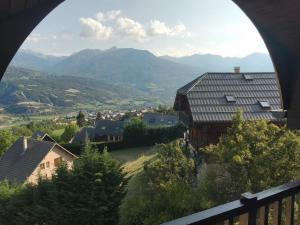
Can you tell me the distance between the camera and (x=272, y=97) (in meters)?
18.6

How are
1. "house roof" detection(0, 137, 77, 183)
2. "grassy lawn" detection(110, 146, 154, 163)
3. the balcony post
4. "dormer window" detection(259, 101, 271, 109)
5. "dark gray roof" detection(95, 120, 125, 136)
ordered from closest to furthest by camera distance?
the balcony post, "dormer window" detection(259, 101, 271, 109), "house roof" detection(0, 137, 77, 183), "grassy lawn" detection(110, 146, 154, 163), "dark gray roof" detection(95, 120, 125, 136)

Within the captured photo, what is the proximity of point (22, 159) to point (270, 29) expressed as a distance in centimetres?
2696

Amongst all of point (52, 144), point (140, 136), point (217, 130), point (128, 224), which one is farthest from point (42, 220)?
point (140, 136)

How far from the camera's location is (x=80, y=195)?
1426 centimetres

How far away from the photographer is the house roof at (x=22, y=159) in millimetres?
25453

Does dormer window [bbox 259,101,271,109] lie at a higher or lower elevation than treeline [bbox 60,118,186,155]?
higher

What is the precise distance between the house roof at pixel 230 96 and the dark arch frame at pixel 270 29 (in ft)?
40.2

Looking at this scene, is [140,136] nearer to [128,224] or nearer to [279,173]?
[128,224]

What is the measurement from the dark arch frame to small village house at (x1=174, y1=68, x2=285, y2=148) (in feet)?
39.1

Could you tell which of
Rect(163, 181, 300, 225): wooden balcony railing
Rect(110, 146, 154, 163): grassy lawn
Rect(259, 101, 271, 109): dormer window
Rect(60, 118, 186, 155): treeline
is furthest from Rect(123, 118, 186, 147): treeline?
Rect(163, 181, 300, 225): wooden balcony railing

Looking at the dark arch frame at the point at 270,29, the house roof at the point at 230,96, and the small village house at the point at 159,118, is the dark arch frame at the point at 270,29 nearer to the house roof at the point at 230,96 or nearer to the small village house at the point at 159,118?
the house roof at the point at 230,96

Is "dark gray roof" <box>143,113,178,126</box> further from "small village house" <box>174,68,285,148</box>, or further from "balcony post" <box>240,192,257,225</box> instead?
"balcony post" <box>240,192,257,225</box>

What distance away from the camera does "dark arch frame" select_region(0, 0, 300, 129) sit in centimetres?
203

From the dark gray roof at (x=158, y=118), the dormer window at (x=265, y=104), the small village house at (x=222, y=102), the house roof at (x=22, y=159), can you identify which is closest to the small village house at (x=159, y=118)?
the dark gray roof at (x=158, y=118)
